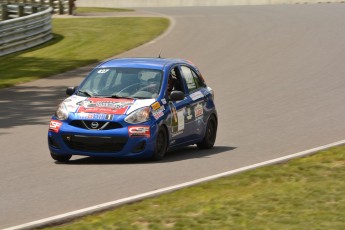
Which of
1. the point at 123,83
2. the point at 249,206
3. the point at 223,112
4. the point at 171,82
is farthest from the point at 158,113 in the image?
the point at 223,112

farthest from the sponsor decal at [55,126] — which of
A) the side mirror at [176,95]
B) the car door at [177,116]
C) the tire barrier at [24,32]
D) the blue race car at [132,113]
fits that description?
the tire barrier at [24,32]

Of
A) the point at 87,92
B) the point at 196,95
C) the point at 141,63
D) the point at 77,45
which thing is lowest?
the point at 77,45

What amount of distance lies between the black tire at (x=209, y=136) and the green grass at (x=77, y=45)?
33.9 ft

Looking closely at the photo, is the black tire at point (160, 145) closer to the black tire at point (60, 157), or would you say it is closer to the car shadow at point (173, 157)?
the car shadow at point (173, 157)

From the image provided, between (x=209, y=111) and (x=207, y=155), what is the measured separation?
1.16m

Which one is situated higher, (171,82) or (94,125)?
(171,82)

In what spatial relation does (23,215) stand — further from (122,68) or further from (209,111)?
(209,111)

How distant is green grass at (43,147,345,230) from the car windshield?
2.89m

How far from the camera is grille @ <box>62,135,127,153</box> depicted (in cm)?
1327

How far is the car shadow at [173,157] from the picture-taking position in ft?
45.0

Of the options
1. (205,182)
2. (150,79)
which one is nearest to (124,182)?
(205,182)

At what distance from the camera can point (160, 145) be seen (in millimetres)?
13773

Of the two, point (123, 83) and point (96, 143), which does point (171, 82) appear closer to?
point (123, 83)

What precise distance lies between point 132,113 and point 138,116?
0.09 m
